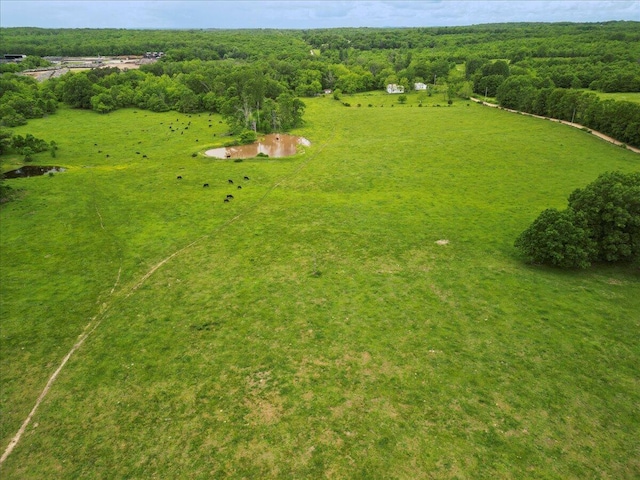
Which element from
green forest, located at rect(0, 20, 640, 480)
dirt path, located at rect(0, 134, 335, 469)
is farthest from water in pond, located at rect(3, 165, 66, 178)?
dirt path, located at rect(0, 134, 335, 469)

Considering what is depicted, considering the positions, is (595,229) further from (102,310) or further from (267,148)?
(267,148)

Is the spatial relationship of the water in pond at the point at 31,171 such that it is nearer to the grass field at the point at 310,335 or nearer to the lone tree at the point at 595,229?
the grass field at the point at 310,335

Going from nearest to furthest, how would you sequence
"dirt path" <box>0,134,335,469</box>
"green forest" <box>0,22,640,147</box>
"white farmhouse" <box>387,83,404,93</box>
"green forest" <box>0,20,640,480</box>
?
"green forest" <box>0,20,640,480</box>
"dirt path" <box>0,134,335,469</box>
"green forest" <box>0,22,640,147</box>
"white farmhouse" <box>387,83,404,93</box>

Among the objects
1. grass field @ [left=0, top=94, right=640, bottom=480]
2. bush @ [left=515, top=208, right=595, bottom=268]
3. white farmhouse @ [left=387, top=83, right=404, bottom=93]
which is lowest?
grass field @ [left=0, top=94, right=640, bottom=480]

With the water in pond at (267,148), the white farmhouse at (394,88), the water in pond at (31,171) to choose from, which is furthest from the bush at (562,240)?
the white farmhouse at (394,88)

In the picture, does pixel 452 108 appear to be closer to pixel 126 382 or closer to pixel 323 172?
pixel 323 172

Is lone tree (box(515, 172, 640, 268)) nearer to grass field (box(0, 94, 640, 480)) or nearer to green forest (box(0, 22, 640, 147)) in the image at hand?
grass field (box(0, 94, 640, 480))
